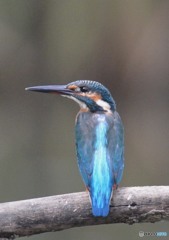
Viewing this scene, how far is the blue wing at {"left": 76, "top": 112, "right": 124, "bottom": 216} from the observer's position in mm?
2852

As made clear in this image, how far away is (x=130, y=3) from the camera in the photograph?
10125 millimetres

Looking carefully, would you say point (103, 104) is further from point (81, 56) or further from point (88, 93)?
point (81, 56)

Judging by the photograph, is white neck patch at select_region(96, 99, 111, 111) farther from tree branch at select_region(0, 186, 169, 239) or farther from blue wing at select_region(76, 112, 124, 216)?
tree branch at select_region(0, 186, 169, 239)

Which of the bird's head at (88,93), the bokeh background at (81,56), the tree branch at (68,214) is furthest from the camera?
the bokeh background at (81,56)

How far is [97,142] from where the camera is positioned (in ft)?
10.2

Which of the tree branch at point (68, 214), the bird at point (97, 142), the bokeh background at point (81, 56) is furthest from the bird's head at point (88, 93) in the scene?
the bokeh background at point (81, 56)

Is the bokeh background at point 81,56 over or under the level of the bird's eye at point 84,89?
under

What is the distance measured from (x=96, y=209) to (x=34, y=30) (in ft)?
26.4

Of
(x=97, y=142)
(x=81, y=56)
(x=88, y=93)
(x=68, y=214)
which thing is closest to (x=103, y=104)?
(x=88, y=93)

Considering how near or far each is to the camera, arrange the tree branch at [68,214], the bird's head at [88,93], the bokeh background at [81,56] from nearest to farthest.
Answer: the tree branch at [68,214], the bird's head at [88,93], the bokeh background at [81,56]

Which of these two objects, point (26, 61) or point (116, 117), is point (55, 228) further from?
point (26, 61)

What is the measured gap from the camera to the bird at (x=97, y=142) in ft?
9.42

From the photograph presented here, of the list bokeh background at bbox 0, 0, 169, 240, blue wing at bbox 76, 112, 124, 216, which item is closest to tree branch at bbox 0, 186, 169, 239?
blue wing at bbox 76, 112, 124, 216

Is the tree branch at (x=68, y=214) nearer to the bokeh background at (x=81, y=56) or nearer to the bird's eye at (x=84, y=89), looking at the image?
the bird's eye at (x=84, y=89)
